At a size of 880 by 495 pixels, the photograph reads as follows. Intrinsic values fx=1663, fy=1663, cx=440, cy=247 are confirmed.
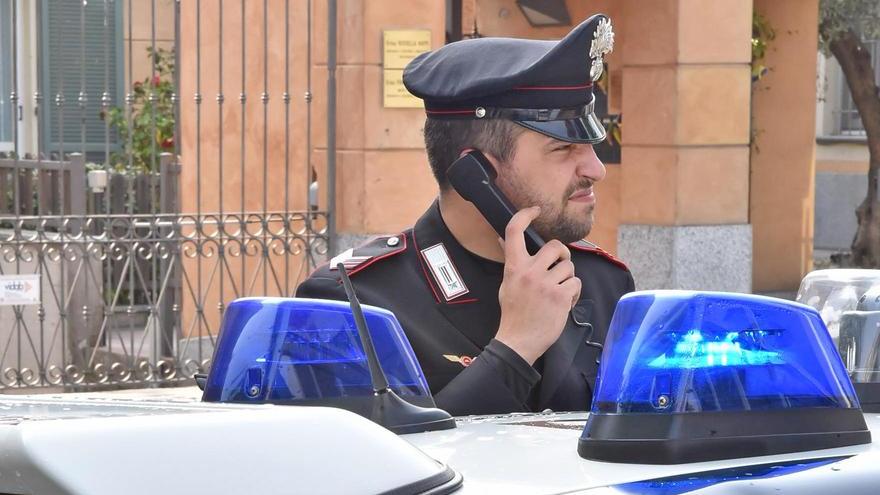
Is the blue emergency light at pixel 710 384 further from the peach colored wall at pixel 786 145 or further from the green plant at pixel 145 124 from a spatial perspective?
the green plant at pixel 145 124

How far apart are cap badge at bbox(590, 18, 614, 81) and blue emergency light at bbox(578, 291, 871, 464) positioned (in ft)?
4.41

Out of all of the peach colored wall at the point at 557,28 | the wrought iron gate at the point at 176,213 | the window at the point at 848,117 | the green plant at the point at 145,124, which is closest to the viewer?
the wrought iron gate at the point at 176,213

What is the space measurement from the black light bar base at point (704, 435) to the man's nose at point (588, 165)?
1.22 meters

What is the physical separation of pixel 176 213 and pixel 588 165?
653cm

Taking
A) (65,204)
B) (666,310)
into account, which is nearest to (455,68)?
(666,310)

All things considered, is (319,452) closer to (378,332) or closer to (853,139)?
(378,332)

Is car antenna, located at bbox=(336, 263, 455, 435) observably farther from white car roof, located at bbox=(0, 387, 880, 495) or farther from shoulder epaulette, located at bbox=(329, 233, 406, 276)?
shoulder epaulette, located at bbox=(329, 233, 406, 276)

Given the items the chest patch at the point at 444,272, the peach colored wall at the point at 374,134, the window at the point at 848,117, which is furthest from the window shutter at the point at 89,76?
the chest patch at the point at 444,272

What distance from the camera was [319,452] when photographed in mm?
1368

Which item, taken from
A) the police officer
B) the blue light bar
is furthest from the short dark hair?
the blue light bar

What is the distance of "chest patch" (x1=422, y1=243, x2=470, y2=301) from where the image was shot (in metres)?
3.04

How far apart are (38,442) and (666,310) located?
2.46 ft

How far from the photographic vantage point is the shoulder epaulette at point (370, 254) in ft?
10.1

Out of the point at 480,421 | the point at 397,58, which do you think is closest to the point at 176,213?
the point at 397,58
